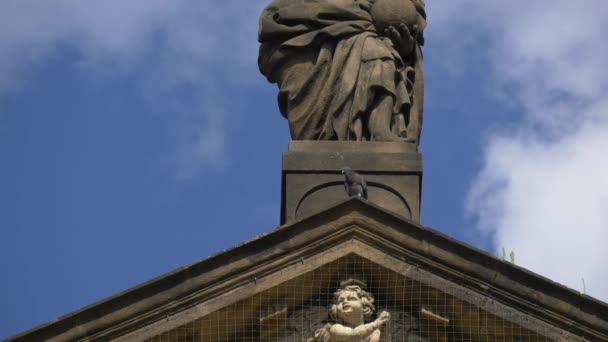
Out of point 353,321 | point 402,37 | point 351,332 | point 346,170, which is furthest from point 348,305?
point 402,37

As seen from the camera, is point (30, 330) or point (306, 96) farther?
point (306, 96)

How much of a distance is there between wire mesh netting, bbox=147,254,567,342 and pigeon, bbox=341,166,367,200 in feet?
3.64

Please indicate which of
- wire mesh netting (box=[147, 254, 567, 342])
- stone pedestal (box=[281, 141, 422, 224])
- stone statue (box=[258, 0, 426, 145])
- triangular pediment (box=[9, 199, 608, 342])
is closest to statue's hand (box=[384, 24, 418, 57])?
stone statue (box=[258, 0, 426, 145])

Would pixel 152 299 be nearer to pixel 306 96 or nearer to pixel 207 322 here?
pixel 207 322

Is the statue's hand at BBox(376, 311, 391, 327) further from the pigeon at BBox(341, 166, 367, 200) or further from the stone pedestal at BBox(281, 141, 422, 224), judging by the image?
the stone pedestal at BBox(281, 141, 422, 224)

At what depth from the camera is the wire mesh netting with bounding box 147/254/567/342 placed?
20.8 meters

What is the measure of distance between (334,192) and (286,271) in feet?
7.05


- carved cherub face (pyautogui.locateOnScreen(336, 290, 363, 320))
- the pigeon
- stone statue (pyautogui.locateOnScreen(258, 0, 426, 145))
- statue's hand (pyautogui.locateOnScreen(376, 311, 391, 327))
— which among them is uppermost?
stone statue (pyautogui.locateOnScreen(258, 0, 426, 145))

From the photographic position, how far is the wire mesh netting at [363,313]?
68.3 feet

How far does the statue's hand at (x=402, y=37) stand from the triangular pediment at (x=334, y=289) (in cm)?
352

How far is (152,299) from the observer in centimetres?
2080

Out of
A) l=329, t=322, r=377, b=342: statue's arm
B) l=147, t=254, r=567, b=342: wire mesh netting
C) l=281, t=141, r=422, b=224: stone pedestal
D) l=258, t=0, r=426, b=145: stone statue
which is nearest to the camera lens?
l=329, t=322, r=377, b=342: statue's arm

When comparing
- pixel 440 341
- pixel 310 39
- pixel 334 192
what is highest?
pixel 310 39

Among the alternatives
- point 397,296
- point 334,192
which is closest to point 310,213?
point 334,192
